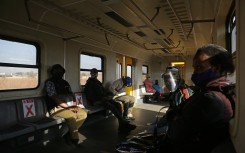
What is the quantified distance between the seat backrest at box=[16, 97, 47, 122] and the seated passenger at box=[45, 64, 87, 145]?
17 cm

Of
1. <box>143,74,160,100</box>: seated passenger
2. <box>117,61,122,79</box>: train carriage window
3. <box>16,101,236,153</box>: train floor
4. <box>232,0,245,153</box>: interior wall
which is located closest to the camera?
<box>232,0,245,153</box>: interior wall

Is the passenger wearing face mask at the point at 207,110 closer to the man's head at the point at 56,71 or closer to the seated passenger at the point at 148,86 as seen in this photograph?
the man's head at the point at 56,71

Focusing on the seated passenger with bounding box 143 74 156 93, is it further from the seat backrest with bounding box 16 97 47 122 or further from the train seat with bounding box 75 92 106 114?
the seat backrest with bounding box 16 97 47 122

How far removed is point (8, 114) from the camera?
3422 millimetres

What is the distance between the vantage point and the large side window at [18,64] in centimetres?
354

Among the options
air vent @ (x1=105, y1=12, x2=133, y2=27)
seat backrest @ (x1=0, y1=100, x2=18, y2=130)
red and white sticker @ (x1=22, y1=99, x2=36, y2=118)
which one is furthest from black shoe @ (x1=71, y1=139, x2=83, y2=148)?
air vent @ (x1=105, y1=12, x2=133, y2=27)

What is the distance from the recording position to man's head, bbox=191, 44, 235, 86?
1308 millimetres

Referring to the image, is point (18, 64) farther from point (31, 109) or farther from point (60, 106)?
point (60, 106)

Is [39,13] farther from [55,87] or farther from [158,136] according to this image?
[158,136]

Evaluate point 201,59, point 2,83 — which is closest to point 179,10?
point 201,59

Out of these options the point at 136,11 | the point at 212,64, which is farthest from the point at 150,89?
the point at 212,64

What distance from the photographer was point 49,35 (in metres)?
4.39

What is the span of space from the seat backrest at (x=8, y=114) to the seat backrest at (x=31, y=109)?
10cm

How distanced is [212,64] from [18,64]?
12.1 feet
